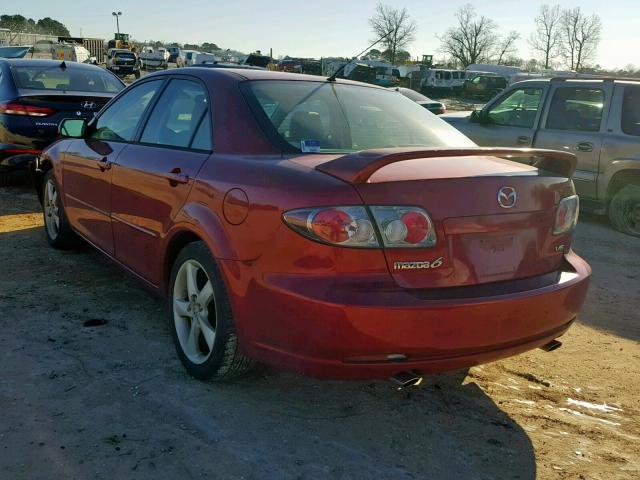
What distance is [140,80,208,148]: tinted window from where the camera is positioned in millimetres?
3502

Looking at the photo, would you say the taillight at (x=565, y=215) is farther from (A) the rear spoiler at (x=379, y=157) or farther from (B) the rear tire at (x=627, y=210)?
(B) the rear tire at (x=627, y=210)

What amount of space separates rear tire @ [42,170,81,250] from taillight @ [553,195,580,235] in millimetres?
3946

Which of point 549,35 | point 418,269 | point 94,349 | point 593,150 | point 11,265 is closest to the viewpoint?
point 418,269

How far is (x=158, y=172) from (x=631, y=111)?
5.85 m

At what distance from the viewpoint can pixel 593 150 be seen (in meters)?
7.34

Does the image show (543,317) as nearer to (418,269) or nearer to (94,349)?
(418,269)

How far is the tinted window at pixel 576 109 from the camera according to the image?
24.4ft

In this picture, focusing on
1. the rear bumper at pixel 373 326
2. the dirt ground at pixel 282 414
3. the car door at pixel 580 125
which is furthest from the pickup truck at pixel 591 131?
the rear bumper at pixel 373 326

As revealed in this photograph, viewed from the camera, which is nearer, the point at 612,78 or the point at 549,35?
the point at 612,78

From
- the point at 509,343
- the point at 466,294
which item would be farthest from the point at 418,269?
the point at 509,343

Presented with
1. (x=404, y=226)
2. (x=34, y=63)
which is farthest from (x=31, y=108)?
(x=404, y=226)

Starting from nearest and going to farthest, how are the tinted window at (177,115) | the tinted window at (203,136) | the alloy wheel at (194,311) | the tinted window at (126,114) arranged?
the alloy wheel at (194,311), the tinted window at (203,136), the tinted window at (177,115), the tinted window at (126,114)

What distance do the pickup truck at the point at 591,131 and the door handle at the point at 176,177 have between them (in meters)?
5.57

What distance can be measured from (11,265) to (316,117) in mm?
3211
